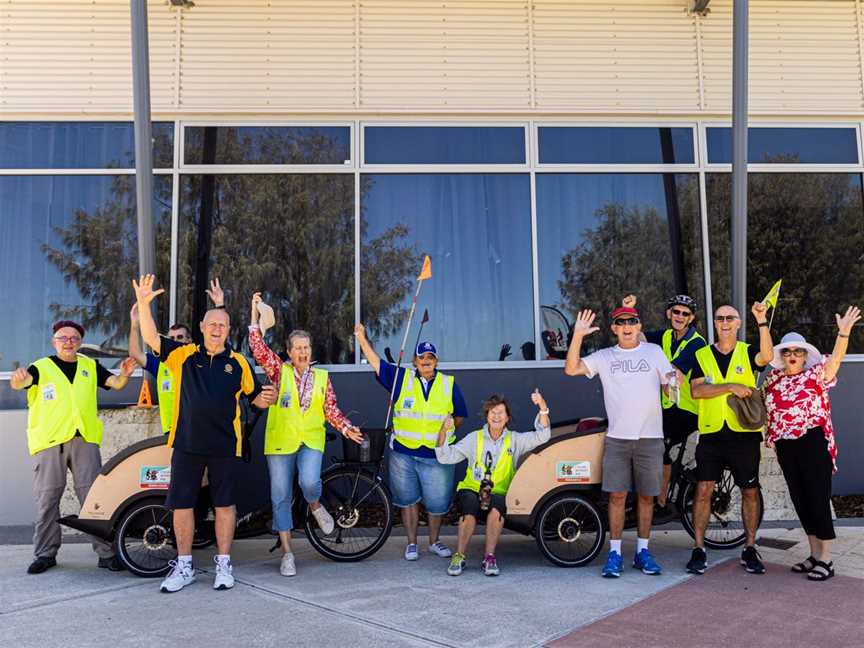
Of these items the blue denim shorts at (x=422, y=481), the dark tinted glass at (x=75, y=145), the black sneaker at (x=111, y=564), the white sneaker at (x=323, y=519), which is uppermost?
the dark tinted glass at (x=75, y=145)

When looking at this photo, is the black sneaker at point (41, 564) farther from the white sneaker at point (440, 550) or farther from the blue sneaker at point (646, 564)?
the blue sneaker at point (646, 564)

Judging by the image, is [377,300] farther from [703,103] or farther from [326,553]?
[703,103]

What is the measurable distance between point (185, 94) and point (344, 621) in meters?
5.93

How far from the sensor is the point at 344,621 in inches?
169

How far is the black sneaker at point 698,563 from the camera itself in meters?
5.24

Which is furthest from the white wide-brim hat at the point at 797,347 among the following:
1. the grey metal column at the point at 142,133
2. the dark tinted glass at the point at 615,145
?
the grey metal column at the point at 142,133

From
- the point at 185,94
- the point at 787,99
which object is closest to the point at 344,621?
the point at 185,94

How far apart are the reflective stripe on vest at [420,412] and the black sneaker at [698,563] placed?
1.88m

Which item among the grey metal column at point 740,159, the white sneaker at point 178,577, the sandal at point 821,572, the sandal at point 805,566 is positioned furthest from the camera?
the grey metal column at point 740,159

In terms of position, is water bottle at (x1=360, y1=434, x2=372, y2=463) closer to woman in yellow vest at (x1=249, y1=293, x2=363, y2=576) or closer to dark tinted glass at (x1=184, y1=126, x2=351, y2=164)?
woman in yellow vest at (x1=249, y1=293, x2=363, y2=576)

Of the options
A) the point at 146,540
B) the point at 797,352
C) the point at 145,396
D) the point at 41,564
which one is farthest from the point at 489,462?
the point at 145,396

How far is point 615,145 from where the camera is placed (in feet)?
27.2

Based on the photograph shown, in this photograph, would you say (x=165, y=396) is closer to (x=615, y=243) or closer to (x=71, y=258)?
(x=71, y=258)

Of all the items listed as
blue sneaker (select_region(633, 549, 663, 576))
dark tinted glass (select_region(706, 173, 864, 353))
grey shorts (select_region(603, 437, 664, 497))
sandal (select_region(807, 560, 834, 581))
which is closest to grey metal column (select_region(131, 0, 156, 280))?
grey shorts (select_region(603, 437, 664, 497))
